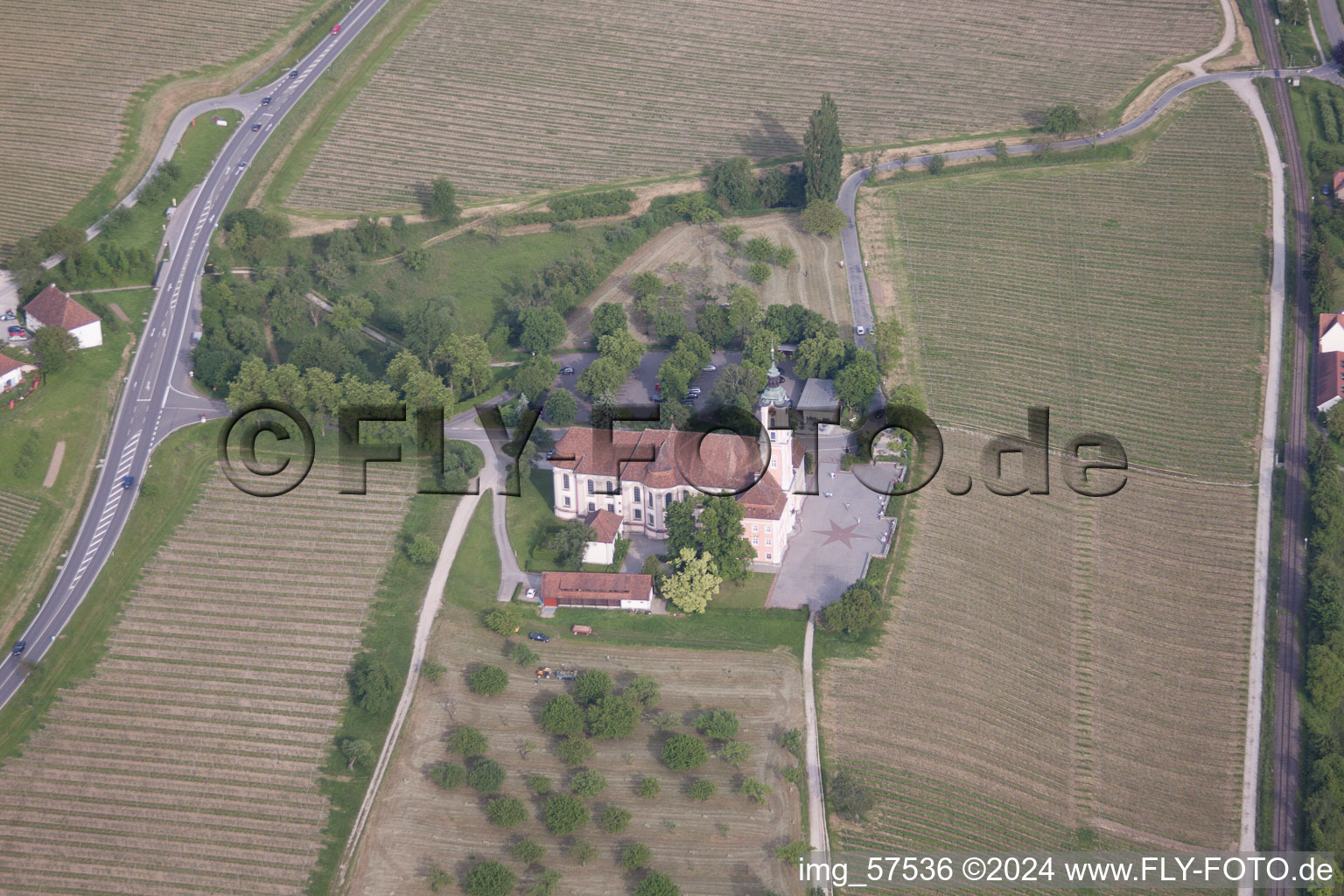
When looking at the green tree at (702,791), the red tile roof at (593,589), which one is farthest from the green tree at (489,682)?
the green tree at (702,791)

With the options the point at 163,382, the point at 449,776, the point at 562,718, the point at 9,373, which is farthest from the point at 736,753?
the point at 9,373

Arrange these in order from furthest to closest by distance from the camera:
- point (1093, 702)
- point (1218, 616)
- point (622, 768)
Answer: point (1218, 616) < point (1093, 702) < point (622, 768)

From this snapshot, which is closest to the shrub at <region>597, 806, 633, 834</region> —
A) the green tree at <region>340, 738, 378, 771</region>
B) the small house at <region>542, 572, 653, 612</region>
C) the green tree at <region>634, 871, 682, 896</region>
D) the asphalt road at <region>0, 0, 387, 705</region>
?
the green tree at <region>634, 871, 682, 896</region>

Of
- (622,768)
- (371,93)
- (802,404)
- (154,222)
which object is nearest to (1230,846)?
(622,768)

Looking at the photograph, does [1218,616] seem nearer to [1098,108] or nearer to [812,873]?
[812,873]

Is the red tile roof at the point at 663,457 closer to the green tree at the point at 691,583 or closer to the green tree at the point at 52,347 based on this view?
the green tree at the point at 691,583

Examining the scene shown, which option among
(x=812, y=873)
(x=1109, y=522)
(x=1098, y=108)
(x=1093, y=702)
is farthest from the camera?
(x=1098, y=108)
